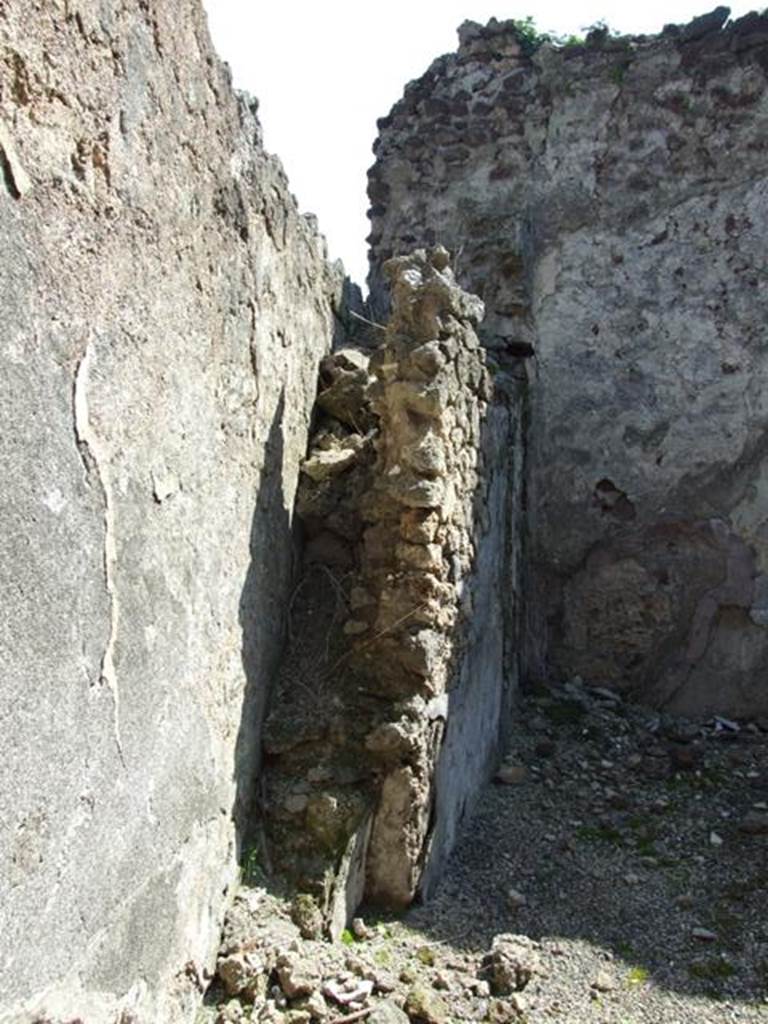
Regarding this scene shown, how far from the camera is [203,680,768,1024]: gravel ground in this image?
2910 mm

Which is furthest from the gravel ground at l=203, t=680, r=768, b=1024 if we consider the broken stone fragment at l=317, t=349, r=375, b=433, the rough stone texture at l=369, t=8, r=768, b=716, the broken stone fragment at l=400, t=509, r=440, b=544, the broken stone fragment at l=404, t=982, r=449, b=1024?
the broken stone fragment at l=317, t=349, r=375, b=433

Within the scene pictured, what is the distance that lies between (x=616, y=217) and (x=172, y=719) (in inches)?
193

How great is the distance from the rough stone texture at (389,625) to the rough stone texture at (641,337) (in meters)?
1.96

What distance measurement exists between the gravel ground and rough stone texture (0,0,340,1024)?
0.41 metres

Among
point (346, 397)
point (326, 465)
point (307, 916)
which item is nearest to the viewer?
point (307, 916)

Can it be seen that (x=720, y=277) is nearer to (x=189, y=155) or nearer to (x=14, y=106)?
(x=189, y=155)

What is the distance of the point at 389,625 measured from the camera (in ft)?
11.6

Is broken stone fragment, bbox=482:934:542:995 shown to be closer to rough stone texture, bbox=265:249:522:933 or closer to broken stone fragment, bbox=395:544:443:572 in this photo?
rough stone texture, bbox=265:249:522:933

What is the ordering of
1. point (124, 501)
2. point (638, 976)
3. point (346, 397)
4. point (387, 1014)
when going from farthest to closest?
point (346, 397) < point (638, 976) < point (387, 1014) < point (124, 501)

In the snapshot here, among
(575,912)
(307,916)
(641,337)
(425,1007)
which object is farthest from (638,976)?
(641,337)

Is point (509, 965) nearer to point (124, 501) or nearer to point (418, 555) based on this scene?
point (418, 555)

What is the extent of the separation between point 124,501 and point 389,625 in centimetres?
144

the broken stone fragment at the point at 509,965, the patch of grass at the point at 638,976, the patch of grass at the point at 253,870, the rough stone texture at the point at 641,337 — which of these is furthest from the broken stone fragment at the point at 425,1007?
the rough stone texture at the point at 641,337

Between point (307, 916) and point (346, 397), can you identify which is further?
point (346, 397)
